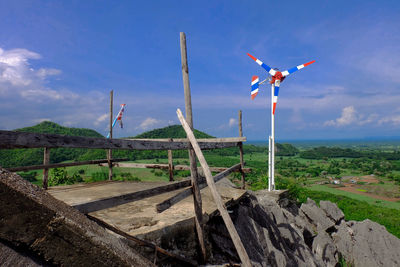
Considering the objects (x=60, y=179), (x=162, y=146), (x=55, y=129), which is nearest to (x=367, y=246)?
(x=162, y=146)

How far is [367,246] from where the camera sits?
10.3 m

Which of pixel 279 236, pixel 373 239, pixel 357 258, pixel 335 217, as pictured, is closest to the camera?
pixel 279 236

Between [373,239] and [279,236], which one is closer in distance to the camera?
[279,236]

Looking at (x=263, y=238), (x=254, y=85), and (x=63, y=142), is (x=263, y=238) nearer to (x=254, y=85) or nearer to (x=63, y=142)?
(x=63, y=142)

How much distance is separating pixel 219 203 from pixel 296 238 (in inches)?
210

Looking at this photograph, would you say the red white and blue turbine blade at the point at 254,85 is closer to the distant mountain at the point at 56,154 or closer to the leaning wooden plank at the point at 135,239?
the distant mountain at the point at 56,154

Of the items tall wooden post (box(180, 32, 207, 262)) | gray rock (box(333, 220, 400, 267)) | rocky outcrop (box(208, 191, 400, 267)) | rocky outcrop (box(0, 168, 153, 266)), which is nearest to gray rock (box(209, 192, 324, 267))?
rocky outcrop (box(208, 191, 400, 267))

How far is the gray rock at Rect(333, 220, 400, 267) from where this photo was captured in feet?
31.6

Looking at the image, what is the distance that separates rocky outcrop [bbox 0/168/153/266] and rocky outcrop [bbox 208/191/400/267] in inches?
140

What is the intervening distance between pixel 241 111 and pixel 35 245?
294 inches

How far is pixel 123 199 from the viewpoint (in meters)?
3.04

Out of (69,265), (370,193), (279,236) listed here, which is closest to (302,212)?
(279,236)

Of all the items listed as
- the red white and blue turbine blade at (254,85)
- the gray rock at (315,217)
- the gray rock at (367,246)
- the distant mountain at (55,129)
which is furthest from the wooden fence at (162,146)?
the distant mountain at (55,129)

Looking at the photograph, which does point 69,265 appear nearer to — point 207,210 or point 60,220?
point 60,220
